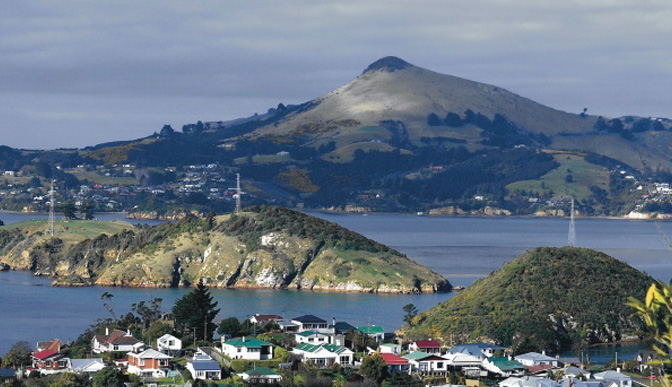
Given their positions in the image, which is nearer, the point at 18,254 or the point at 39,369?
the point at 39,369

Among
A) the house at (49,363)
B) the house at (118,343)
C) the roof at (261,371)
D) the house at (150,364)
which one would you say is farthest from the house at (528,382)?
the house at (49,363)

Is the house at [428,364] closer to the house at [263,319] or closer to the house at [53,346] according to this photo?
the house at [263,319]

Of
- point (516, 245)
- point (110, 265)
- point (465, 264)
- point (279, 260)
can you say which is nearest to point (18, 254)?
point (110, 265)

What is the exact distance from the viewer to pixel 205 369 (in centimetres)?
5606

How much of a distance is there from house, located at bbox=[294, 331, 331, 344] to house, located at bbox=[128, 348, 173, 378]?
8415 mm

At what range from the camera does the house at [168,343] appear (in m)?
62.9

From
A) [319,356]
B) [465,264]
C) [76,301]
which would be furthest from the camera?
[465,264]

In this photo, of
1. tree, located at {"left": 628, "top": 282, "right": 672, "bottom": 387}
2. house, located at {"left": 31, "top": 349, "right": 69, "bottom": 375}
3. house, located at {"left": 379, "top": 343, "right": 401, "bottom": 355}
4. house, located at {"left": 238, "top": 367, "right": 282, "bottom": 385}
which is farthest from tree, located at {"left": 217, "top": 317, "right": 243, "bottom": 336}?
tree, located at {"left": 628, "top": 282, "right": 672, "bottom": 387}

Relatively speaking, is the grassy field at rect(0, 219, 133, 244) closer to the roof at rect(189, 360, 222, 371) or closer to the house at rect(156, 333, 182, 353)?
the house at rect(156, 333, 182, 353)

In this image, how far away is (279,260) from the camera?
119 m

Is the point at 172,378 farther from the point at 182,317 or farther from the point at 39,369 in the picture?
the point at 182,317

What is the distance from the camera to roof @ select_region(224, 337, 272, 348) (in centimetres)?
6053

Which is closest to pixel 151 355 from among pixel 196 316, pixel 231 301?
pixel 196 316

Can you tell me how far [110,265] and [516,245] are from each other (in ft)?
237
